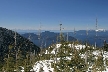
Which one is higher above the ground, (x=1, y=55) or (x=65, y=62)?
(x=65, y=62)

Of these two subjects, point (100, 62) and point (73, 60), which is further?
point (100, 62)

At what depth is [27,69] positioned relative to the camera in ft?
204

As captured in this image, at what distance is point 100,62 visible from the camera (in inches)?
2785

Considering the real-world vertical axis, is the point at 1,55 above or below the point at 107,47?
below

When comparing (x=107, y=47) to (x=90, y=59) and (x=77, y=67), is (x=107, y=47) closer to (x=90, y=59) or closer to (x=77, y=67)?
(x=90, y=59)

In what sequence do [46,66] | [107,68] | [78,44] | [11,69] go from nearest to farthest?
[11,69]
[107,68]
[46,66]
[78,44]

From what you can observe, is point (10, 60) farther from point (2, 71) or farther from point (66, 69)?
point (66, 69)

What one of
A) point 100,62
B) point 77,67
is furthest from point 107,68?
point 77,67

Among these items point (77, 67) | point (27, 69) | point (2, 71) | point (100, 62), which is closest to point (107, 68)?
point (100, 62)

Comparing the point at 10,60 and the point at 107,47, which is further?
the point at 107,47

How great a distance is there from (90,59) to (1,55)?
125 meters

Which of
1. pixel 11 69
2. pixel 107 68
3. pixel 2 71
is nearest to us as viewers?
pixel 11 69

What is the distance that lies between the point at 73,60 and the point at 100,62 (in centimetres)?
1394

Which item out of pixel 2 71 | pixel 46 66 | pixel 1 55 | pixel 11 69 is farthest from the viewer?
pixel 1 55
